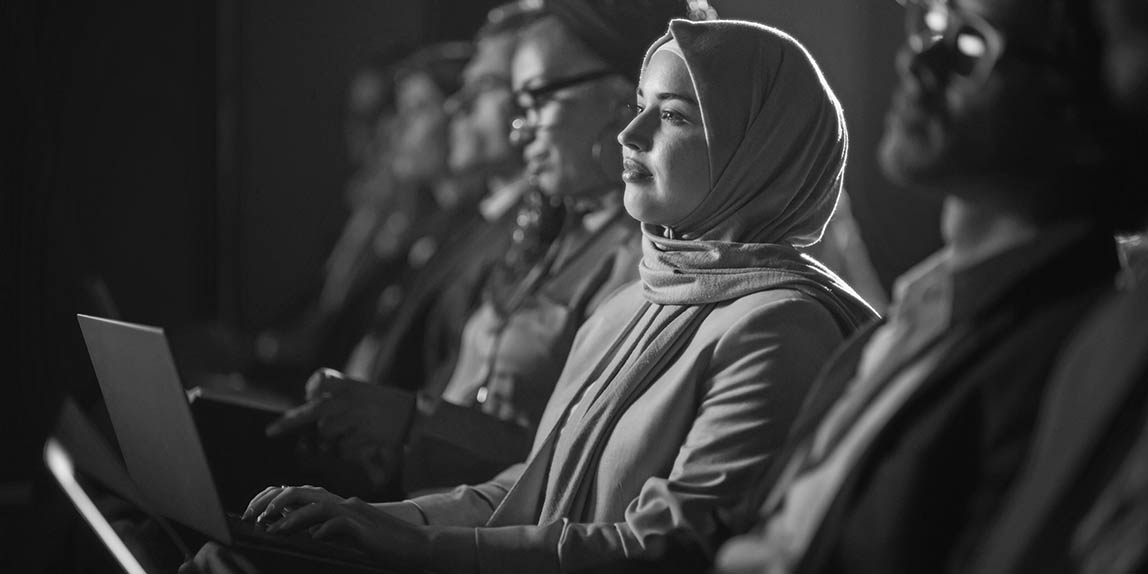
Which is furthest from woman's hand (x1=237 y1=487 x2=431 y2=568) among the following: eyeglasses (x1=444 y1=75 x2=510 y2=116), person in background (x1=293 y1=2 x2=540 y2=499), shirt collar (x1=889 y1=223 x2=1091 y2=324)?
eyeglasses (x1=444 y1=75 x2=510 y2=116)

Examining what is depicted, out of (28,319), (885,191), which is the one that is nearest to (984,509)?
(885,191)

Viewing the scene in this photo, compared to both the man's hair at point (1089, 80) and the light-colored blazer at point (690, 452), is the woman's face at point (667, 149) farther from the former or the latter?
the man's hair at point (1089, 80)

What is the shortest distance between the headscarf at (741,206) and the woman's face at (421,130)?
10.1 ft

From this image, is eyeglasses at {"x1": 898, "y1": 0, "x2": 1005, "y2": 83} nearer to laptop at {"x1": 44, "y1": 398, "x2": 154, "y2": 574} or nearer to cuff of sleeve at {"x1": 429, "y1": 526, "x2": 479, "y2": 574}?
cuff of sleeve at {"x1": 429, "y1": 526, "x2": 479, "y2": 574}

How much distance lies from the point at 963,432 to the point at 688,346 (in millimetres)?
613

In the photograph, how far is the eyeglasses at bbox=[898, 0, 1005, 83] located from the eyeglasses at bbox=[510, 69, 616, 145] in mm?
1290

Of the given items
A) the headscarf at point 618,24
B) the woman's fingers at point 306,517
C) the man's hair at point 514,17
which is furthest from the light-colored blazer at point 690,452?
the man's hair at point 514,17

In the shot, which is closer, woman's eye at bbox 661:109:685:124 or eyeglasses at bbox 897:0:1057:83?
eyeglasses at bbox 897:0:1057:83

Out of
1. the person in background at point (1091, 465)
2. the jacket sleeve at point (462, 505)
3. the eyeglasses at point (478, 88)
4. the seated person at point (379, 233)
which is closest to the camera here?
the person in background at point (1091, 465)

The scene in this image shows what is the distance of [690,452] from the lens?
1.46 m

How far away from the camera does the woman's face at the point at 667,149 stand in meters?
1.61

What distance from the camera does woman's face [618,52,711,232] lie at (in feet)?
5.30

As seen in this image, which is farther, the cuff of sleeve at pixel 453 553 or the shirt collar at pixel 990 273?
the cuff of sleeve at pixel 453 553

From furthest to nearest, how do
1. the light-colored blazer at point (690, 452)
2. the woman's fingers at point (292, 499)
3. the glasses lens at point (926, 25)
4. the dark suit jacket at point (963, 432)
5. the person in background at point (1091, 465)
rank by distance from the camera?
the woman's fingers at point (292, 499) → the light-colored blazer at point (690, 452) → the glasses lens at point (926, 25) → the dark suit jacket at point (963, 432) → the person in background at point (1091, 465)
